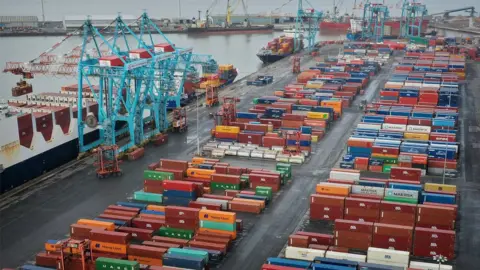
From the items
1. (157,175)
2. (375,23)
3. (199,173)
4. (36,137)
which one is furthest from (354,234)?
(375,23)

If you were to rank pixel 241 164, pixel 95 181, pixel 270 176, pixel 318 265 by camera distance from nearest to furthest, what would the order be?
pixel 318 265
pixel 270 176
pixel 95 181
pixel 241 164

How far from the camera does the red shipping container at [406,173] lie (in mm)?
33094

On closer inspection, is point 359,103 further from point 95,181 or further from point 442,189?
point 95,181

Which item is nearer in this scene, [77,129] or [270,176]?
[270,176]

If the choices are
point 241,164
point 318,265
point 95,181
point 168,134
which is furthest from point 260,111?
point 318,265

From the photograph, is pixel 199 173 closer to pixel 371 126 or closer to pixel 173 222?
pixel 173 222

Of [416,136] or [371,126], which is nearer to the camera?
[416,136]

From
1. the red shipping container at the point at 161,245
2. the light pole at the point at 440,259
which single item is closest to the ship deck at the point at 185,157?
the light pole at the point at 440,259

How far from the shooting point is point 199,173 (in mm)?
33688

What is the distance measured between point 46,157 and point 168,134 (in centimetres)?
1149

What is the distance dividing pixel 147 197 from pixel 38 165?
8.86 meters

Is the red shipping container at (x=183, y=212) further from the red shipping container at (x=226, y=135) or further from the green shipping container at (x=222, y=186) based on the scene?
the red shipping container at (x=226, y=135)

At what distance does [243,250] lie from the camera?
994 inches

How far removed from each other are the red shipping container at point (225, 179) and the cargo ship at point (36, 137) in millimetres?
11666
